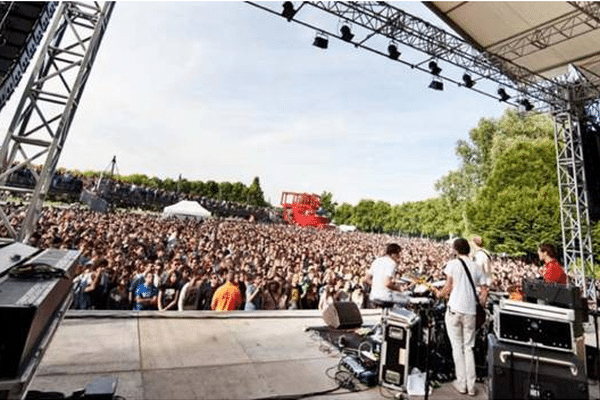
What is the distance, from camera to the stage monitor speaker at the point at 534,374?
9.18 ft

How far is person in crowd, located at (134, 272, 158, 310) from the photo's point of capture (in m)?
6.34

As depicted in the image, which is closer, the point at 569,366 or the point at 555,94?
the point at 569,366

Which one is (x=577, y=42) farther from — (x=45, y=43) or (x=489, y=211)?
(x=489, y=211)

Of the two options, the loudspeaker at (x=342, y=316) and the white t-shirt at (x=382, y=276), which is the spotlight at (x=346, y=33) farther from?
the loudspeaker at (x=342, y=316)

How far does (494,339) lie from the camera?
326 cm

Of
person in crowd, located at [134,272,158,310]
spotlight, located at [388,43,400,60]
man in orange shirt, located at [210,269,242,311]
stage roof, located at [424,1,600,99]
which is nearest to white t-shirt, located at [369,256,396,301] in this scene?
man in orange shirt, located at [210,269,242,311]

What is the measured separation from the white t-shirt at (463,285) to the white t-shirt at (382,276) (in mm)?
663

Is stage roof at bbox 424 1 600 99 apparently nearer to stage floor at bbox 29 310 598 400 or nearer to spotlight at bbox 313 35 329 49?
spotlight at bbox 313 35 329 49

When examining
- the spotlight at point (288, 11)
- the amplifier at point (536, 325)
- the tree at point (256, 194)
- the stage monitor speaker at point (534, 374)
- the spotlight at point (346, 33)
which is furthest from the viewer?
the tree at point (256, 194)

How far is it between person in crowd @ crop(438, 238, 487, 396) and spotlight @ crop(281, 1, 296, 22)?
6.41m

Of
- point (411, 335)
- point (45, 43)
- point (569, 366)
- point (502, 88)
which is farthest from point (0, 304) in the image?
point (502, 88)

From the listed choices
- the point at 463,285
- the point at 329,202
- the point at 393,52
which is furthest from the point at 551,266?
the point at 329,202

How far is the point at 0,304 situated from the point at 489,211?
27.7 m

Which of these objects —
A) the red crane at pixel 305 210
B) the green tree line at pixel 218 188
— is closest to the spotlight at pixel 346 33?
the red crane at pixel 305 210
